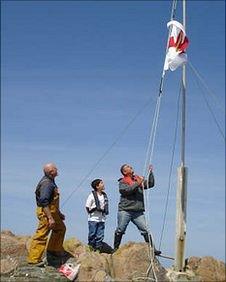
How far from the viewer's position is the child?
1733 centimetres

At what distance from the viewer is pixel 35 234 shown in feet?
54.2

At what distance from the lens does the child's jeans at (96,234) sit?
57.1 feet

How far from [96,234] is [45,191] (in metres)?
2.37

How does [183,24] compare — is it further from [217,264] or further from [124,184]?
[217,264]

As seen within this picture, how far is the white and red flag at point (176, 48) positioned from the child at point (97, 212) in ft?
13.4

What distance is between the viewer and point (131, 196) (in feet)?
57.9

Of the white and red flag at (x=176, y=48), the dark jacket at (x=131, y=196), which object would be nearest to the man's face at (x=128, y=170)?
the dark jacket at (x=131, y=196)

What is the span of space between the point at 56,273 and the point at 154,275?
9.03 feet

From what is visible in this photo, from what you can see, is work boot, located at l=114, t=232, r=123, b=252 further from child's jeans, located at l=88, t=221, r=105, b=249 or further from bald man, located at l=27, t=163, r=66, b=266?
bald man, located at l=27, t=163, r=66, b=266

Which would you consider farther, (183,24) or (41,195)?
(183,24)

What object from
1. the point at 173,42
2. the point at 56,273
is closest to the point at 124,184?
the point at 56,273

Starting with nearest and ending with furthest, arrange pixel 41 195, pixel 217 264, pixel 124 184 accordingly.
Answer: pixel 41 195 < pixel 124 184 < pixel 217 264

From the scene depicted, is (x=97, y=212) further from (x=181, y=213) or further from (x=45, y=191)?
(x=181, y=213)

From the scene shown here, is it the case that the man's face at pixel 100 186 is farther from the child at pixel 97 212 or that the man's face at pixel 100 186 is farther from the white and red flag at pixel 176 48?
the white and red flag at pixel 176 48
